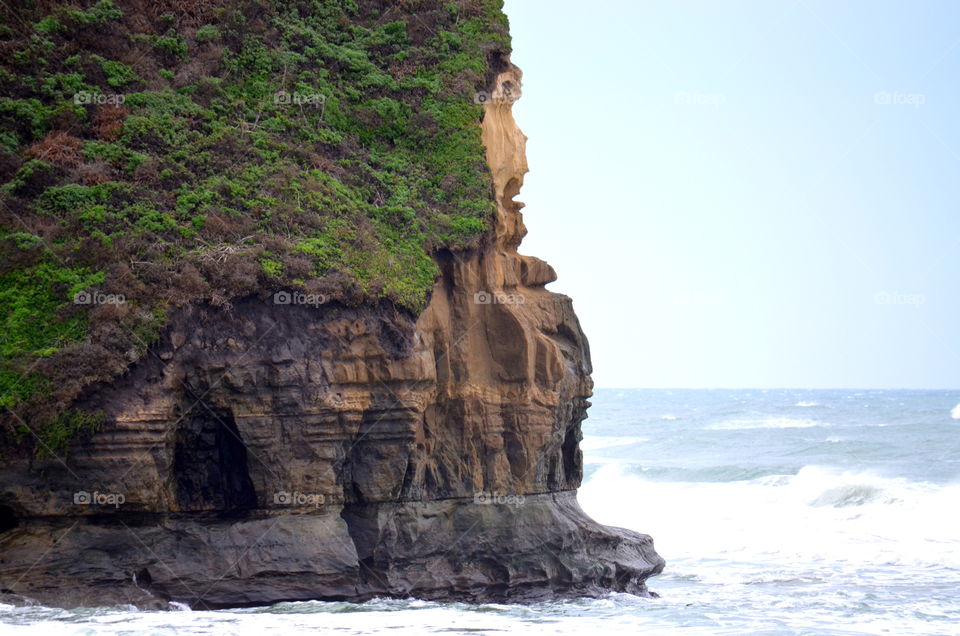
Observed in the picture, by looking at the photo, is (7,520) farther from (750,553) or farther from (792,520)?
(792,520)

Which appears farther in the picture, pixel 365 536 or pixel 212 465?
pixel 365 536

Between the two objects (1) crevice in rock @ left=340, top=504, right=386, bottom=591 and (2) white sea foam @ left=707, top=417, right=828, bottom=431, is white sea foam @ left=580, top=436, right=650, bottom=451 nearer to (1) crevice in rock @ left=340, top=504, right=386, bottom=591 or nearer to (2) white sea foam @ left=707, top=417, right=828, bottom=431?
(2) white sea foam @ left=707, top=417, right=828, bottom=431

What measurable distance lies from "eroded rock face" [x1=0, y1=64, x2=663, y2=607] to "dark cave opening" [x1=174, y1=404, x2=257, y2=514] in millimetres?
23

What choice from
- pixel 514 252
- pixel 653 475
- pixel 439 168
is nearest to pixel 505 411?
pixel 514 252

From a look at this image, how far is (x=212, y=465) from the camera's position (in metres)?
14.8

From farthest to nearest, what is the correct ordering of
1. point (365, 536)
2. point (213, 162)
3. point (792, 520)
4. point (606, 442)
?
point (606, 442), point (792, 520), point (213, 162), point (365, 536)

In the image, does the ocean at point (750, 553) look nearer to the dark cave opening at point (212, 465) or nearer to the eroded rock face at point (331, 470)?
the eroded rock face at point (331, 470)

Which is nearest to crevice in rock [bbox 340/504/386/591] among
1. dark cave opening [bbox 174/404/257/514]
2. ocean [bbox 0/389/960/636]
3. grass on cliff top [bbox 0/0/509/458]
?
ocean [bbox 0/389/960/636]

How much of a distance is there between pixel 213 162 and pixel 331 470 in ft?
17.4

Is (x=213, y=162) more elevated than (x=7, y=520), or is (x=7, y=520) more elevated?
(x=213, y=162)

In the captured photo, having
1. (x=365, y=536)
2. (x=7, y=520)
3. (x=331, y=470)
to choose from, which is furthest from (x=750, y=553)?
(x=7, y=520)

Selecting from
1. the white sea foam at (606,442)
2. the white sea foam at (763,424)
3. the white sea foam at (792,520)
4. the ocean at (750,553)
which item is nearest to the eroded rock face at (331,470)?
the ocean at (750,553)

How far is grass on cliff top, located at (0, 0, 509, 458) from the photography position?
14.6m

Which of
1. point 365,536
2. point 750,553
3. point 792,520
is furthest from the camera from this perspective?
point 792,520
